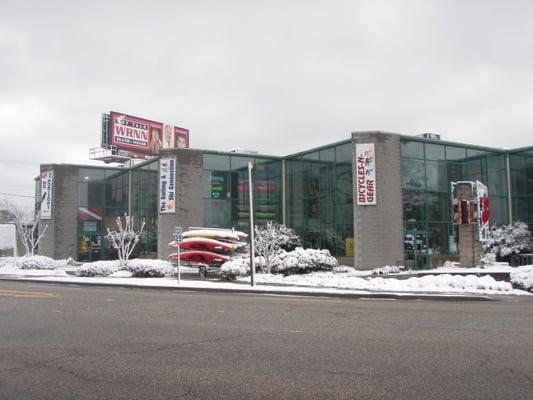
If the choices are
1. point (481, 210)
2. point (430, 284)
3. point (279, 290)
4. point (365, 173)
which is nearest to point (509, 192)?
point (481, 210)

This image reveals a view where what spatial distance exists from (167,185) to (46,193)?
1246 cm

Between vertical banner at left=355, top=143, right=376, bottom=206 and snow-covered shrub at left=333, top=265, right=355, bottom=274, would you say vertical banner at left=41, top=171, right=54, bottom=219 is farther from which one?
vertical banner at left=355, top=143, right=376, bottom=206

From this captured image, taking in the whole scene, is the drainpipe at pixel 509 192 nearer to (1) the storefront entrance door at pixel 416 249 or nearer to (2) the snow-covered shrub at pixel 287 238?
(1) the storefront entrance door at pixel 416 249

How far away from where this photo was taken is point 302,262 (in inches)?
990

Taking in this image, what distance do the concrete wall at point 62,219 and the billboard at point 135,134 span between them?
26.0 feet

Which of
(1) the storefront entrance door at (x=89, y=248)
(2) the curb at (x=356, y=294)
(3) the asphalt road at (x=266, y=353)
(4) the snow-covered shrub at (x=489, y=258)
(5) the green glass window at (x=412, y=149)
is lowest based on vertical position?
(2) the curb at (x=356, y=294)

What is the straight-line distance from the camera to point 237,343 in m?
8.64

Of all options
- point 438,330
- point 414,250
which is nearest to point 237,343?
point 438,330

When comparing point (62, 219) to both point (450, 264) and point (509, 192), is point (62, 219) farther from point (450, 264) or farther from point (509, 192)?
point (509, 192)

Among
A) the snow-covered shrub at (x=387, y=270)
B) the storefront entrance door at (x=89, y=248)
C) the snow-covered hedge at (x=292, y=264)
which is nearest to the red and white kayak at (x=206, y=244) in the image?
the snow-covered hedge at (x=292, y=264)

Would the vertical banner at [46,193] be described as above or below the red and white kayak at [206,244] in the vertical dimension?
above

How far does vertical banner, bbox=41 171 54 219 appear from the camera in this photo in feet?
137

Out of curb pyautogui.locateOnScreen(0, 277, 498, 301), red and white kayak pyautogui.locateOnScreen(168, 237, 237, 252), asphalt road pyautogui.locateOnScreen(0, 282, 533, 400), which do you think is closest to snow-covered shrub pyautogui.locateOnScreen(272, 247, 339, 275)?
red and white kayak pyautogui.locateOnScreen(168, 237, 237, 252)

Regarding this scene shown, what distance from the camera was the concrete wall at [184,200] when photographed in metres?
35.0
